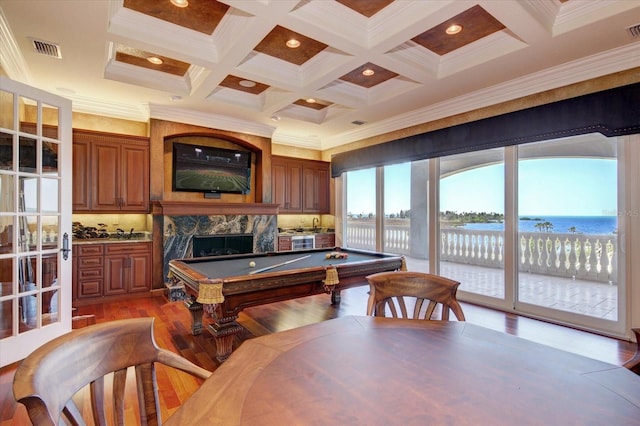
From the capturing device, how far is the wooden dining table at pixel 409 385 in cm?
79

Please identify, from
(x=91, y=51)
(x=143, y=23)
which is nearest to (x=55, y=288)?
(x=91, y=51)

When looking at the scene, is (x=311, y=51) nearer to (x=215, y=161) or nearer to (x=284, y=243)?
(x=215, y=161)

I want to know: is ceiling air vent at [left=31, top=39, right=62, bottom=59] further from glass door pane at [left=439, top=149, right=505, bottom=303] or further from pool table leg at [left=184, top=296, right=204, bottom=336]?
glass door pane at [left=439, top=149, right=505, bottom=303]

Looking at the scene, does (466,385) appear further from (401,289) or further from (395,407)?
(401,289)

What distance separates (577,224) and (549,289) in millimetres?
878

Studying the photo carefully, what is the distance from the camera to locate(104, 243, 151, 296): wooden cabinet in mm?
4477

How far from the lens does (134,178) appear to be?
4.82 meters

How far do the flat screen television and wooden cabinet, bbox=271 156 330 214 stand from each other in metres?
0.65

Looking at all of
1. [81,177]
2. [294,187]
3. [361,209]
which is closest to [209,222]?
[81,177]

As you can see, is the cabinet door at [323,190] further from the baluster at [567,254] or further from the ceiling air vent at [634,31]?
the ceiling air vent at [634,31]

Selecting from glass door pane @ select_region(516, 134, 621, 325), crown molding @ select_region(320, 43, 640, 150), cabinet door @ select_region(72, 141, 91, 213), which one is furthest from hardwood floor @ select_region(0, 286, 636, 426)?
crown molding @ select_region(320, 43, 640, 150)

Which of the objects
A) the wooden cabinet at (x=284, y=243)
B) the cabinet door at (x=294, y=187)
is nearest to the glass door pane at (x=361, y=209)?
the cabinet door at (x=294, y=187)

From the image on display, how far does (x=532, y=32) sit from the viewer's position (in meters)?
2.82

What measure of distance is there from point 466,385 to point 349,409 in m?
0.38
